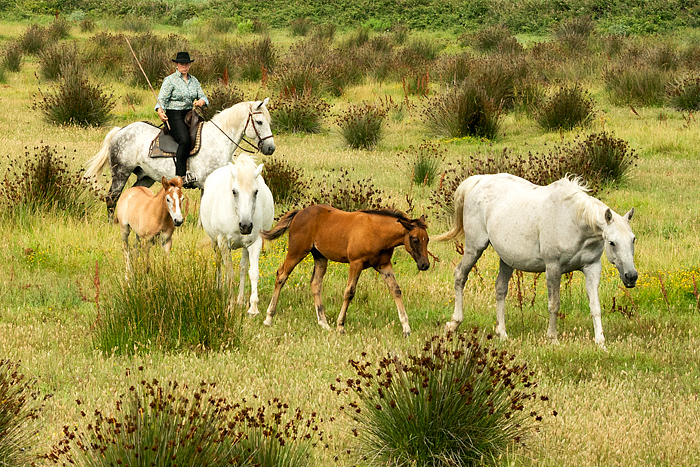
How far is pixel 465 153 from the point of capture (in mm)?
15719

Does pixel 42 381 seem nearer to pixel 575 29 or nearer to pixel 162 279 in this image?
pixel 162 279

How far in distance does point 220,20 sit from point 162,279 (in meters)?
32.8

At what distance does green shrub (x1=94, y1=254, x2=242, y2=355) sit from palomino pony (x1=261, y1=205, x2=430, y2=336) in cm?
97

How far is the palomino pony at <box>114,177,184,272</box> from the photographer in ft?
26.3

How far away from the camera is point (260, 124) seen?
11359 mm

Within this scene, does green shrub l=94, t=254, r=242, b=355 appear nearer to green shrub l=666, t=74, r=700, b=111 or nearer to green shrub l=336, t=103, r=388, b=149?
green shrub l=336, t=103, r=388, b=149

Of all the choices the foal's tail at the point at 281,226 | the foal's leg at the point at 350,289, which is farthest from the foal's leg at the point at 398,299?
the foal's tail at the point at 281,226

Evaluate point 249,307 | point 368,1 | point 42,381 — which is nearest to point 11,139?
point 249,307

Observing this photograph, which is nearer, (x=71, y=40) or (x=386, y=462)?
(x=386, y=462)

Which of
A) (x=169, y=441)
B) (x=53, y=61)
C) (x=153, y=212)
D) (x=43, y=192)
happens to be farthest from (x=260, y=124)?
(x=53, y=61)

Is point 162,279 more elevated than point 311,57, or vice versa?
point 162,279

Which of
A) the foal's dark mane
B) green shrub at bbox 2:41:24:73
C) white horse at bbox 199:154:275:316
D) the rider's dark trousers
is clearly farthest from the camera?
green shrub at bbox 2:41:24:73

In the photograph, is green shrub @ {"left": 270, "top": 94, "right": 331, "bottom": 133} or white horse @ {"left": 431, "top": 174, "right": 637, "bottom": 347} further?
green shrub @ {"left": 270, "top": 94, "right": 331, "bottom": 133}

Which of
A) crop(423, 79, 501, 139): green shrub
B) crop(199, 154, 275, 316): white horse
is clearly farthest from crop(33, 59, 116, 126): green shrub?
crop(199, 154, 275, 316): white horse
